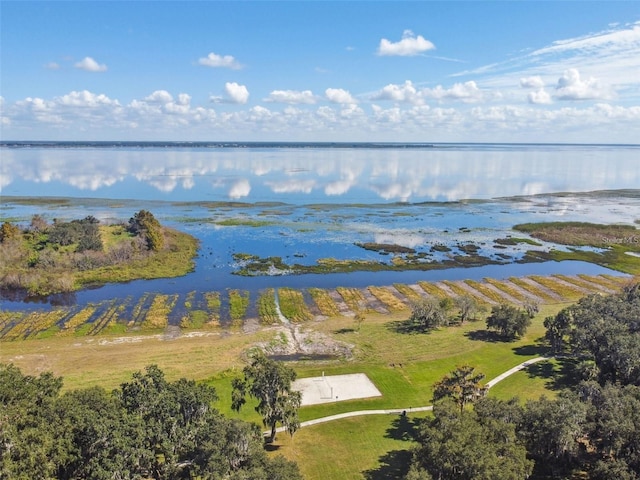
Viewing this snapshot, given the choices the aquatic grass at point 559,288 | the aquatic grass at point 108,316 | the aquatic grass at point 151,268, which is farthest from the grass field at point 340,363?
the aquatic grass at point 151,268

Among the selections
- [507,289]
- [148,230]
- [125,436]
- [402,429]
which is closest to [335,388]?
[402,429]

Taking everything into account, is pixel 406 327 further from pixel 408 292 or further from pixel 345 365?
pixel 408 292

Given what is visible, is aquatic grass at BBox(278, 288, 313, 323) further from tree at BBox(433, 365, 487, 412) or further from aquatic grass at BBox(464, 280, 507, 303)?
aquatic grass at BBox(464, 280, 507, 303)

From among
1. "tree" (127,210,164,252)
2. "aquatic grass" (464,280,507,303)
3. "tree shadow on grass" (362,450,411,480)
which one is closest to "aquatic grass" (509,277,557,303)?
"aquatic grass" (464,280,507,303)

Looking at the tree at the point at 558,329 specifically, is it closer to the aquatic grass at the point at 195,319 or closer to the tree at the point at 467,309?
the tree at the point at 467,309

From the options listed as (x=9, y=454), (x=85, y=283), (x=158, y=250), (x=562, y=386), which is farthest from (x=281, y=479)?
(x=158, y=250)

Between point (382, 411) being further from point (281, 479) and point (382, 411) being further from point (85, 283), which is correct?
point (85, 283)
